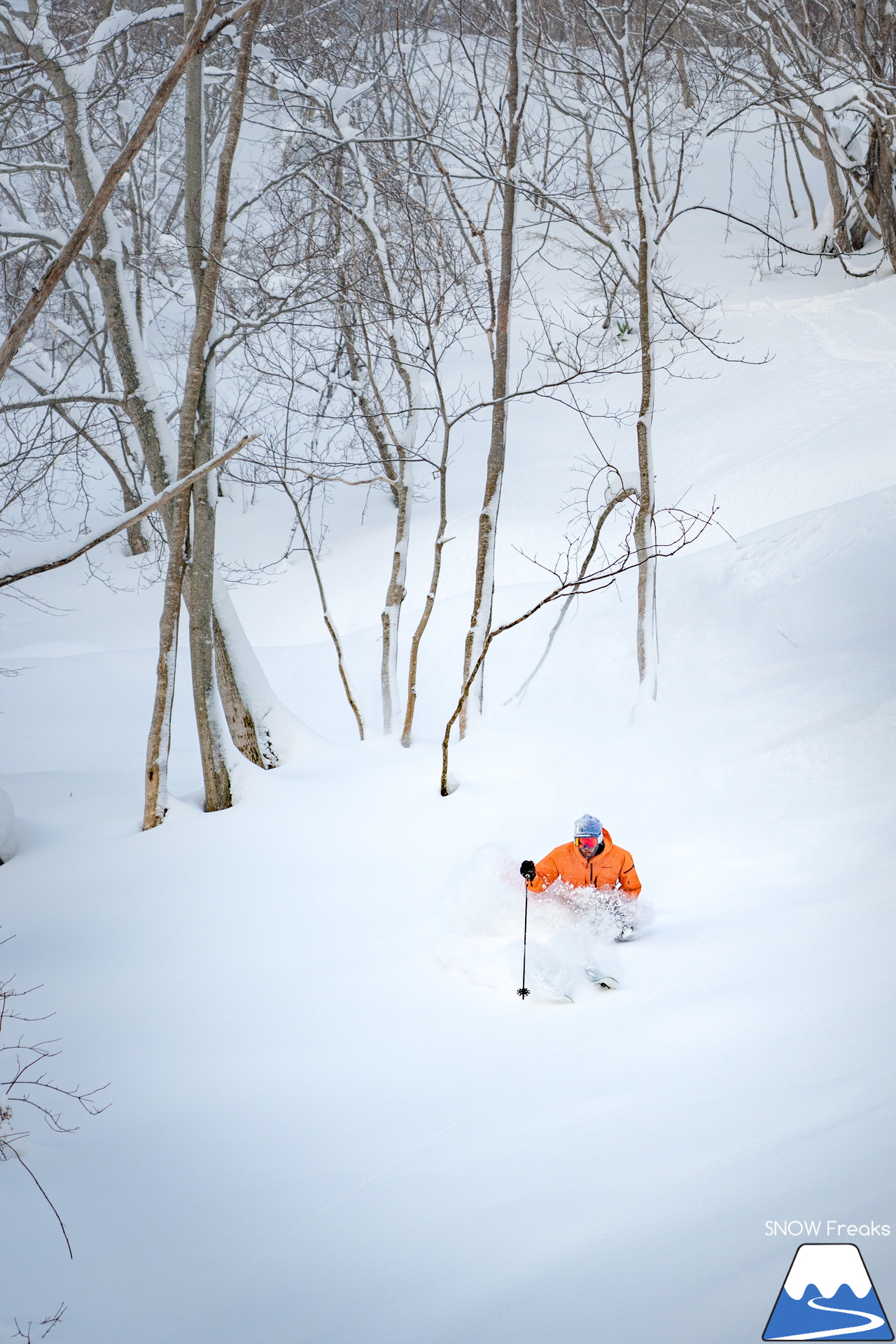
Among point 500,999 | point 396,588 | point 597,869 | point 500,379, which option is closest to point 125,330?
point 500,379

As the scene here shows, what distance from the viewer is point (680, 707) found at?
7.78 metres

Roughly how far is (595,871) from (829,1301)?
8.82 feet

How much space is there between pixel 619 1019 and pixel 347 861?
2.40 meters

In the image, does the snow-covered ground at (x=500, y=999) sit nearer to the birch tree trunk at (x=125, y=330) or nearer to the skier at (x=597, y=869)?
the skier at (x=597, y=869)

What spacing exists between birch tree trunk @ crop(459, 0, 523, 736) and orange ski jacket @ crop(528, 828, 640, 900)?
2650 millimetres

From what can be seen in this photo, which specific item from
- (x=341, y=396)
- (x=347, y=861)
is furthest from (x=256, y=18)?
(x=341, y=396)

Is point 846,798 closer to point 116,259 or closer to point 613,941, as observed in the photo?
point 613,941

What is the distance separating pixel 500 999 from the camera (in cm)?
439

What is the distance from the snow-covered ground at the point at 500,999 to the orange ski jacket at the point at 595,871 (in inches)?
10.8

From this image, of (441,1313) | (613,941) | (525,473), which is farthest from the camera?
(525,473)

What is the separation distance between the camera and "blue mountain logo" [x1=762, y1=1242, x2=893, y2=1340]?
2.34 metres

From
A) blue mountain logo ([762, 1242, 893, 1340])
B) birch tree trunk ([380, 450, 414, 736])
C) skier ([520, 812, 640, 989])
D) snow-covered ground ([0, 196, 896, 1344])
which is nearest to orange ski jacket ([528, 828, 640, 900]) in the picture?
skier ([520, 812, 640, 989])

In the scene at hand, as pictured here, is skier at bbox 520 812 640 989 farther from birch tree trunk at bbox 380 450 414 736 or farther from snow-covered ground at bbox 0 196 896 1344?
birch tree trunk at bbox 380 450 414 736

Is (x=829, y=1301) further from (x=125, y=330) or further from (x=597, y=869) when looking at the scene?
(x=125, y=330)
